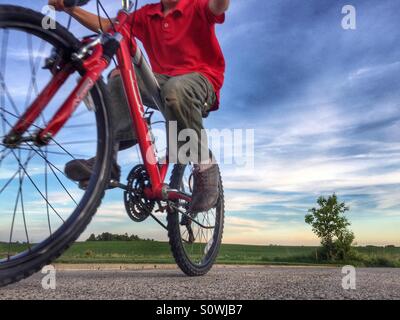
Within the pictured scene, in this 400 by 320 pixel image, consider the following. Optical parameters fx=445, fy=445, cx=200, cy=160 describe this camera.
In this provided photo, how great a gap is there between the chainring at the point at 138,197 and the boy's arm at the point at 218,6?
1.51 meters

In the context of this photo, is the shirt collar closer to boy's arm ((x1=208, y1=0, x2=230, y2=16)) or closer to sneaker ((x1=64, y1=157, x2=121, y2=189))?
boy's arm ((x1=208, y1=0, x2=230, y2=16))

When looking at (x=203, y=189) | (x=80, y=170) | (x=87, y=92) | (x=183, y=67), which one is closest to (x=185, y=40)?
(x=183, y=67)

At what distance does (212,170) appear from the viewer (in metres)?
4.34

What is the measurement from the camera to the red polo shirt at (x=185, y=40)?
13.3ft

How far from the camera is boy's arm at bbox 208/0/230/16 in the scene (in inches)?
145

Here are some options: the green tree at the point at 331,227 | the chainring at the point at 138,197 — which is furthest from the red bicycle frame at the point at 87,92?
the green tree at the point at 331,227

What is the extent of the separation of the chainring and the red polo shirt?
0.99 meters

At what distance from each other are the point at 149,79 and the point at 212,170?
107 centimetres

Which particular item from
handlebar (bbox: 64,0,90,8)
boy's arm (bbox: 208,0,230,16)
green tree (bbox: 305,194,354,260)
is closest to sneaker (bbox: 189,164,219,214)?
boy's arm (bbox: 208,0,230,16)

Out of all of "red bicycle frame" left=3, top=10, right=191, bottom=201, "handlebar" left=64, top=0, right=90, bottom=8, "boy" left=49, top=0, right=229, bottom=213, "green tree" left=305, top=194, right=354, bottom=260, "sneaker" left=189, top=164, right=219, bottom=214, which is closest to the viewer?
"red bicycle frame" left=3, top=10, right=191, bottom=201

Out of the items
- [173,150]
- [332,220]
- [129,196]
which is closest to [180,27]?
[173,150]

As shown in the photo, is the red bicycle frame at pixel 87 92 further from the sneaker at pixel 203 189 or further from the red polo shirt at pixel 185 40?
the red polo shirt at pixel 185 40

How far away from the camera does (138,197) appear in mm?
4012
